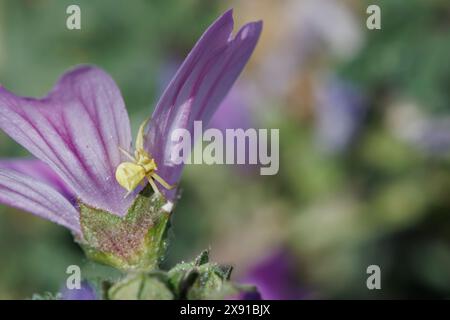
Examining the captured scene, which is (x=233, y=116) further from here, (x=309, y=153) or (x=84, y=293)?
(x=84, y=293)

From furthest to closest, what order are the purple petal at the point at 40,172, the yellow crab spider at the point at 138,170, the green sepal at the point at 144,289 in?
the purple petal at the point at 40,172, the yellow crab spider at the point at 138,170, the green sepal at the point at 144,289

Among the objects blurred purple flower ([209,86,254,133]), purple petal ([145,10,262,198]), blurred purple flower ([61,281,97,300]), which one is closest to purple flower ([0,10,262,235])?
purple petal ([145,10,262,198])

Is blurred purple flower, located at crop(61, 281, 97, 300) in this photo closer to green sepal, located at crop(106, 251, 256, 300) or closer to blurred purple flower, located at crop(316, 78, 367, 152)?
green sepal, located at crop(106, 251, 256, 300)

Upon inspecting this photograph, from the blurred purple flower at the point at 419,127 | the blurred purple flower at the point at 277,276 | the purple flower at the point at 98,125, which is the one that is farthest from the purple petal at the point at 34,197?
the blurred purple flower at the point at 419,127

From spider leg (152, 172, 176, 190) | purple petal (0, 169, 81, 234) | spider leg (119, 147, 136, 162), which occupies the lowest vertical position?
purple petal (0, 169, 81, 234)

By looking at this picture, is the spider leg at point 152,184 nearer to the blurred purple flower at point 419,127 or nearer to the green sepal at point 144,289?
the green sepal at point 144,289

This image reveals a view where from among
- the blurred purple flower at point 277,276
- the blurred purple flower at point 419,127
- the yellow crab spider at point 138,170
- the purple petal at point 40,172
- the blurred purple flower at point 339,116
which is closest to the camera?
the yellow crab spider at point 138,170

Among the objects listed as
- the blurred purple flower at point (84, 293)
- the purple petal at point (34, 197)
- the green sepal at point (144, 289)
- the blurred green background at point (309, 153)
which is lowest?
the green sepal at point (144, 289)

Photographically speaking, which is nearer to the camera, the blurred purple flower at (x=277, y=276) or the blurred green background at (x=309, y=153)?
the blurred purple flower at (x=277, y=276)
